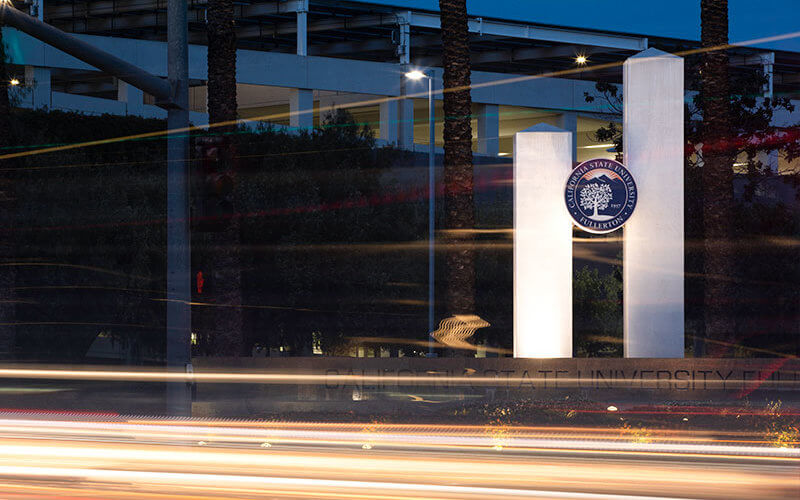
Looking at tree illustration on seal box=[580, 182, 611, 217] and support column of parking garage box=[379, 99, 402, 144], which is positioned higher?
support column of parking garage box=[379, 99, 402, 144]

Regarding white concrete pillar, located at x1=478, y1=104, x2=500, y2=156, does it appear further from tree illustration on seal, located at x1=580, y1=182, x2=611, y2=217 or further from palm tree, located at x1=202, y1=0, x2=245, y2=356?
tree illustration on seal, located at x1=580, y1=182, x2=611, y2=217

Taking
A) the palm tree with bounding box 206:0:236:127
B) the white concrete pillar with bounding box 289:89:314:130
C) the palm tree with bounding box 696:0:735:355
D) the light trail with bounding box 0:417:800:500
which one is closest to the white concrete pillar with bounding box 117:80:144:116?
the white concrete pillar with bounding box 289:89:314:130

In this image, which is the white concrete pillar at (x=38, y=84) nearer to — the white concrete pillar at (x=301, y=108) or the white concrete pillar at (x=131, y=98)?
the white concrete pillar at (x=131, y=98)

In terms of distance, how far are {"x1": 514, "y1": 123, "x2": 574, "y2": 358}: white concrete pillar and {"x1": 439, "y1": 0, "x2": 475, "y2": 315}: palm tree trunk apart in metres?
2.09

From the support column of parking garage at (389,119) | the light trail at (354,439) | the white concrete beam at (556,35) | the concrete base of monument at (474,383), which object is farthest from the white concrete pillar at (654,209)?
the white concrete beam at (556,35)

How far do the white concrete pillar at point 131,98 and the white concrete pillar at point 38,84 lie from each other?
2769 mm

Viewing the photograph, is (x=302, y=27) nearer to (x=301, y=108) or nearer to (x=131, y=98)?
(x=301, y=108)

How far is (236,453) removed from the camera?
6406 millimetres

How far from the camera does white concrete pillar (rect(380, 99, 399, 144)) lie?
3956 centimetres

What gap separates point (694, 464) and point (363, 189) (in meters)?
21.3

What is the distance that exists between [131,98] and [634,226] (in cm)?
2565

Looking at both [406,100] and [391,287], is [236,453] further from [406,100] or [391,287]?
[406,100]

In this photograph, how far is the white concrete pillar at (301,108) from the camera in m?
38.2

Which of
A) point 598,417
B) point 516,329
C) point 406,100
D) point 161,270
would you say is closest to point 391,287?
point 161,270
